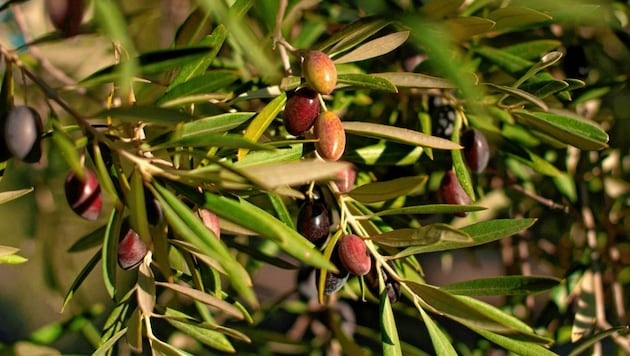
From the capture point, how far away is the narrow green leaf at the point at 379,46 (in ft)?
2.10

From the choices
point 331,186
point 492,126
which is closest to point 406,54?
point 492,126

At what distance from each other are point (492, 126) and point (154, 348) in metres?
0.48

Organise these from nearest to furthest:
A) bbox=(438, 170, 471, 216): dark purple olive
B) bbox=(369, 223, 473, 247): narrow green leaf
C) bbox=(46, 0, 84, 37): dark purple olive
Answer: bbox=(46, 0, 84, 37): dark purple olive → bbox=(369, 223, 473, 247): narrow green leaf → bbox=(438, 170, 471, 216): dark purple olive

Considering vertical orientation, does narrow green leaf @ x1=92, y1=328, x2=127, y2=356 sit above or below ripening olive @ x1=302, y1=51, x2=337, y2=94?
below

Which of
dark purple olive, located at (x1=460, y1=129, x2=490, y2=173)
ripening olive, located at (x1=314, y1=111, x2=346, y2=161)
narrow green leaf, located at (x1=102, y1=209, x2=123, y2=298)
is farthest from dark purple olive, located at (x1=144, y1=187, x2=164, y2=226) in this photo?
dark purple olive, located at (x1=460, y1=129, x2=490, y2=173)

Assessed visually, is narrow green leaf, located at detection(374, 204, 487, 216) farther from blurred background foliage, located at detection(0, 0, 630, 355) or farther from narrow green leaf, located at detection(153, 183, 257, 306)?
narrow green leaf, located at detection(153, 183, 257, 306)

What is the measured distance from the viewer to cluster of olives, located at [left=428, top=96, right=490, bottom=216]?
0.77 metres

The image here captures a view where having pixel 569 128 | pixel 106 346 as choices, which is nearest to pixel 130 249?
pixel 106 346

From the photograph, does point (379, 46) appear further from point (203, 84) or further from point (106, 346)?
point (106, 346)

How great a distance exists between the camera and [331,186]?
0.69 metres

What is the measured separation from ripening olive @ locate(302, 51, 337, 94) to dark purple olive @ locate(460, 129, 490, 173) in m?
0.26

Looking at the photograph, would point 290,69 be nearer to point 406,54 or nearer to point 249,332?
point 406,54

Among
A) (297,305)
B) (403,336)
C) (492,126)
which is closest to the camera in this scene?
(492,126)

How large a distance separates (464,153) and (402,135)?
0.21 m
